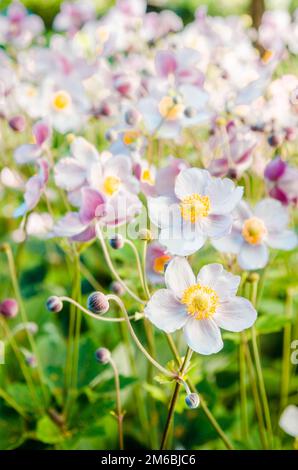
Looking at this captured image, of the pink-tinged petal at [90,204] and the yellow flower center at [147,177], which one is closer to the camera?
the pink-tinged petal at [90,204]

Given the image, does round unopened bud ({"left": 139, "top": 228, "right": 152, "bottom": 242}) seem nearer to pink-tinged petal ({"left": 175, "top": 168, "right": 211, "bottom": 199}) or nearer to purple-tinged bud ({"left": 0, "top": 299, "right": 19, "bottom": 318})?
pink-tinged petal ({"left": 175, "top": 168, "right": 211, "bottom": 199})

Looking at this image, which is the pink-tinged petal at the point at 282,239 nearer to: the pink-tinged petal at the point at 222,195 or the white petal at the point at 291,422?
the pink-tinged petal at the point at 222,195

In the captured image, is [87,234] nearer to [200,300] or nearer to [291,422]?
[200,300]

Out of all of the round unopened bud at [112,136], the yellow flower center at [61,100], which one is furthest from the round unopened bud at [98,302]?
the yellow flower center at [61,100]

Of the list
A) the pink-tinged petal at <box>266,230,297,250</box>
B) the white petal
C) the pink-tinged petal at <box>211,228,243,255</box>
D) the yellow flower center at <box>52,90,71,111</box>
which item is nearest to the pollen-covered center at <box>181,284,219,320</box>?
the pink-tinged petal at <box>211,228,243,255</box>
